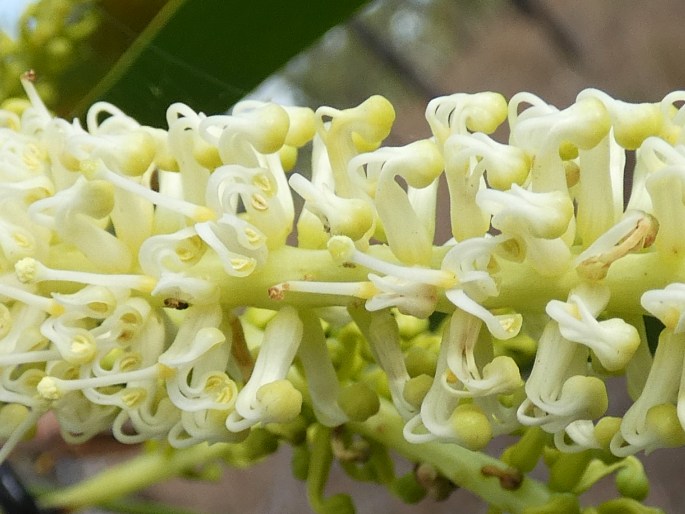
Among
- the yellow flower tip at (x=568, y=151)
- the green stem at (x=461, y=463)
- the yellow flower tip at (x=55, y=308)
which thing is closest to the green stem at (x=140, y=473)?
the green stem at (x=461, y=463)

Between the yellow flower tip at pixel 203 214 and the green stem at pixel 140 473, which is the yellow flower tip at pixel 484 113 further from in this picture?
the green stem at pixel 140 473

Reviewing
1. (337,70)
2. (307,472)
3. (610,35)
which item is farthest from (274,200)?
(610,35)

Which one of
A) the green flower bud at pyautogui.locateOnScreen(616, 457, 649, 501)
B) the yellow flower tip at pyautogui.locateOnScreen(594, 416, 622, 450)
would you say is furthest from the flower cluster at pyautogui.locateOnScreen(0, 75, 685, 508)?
the green flower bud at pyautogui.locateOnScreen(616, 457, 649, 501)

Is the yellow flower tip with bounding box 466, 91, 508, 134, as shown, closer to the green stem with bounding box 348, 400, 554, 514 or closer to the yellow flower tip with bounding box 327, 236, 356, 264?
the yellow flower tip with bounding box 327, 236, 356, 264

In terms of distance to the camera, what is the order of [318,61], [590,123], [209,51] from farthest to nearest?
[318,61]
[209,51]
[590,123]

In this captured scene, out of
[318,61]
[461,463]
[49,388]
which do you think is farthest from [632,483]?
[318,61]

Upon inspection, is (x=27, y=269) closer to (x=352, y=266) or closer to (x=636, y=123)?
(x=352, y=266)

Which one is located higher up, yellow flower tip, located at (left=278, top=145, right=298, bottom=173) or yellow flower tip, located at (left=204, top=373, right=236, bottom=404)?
Result: yellow flower tip, located at (left=278, top=145, right=298, bottom=173)
